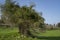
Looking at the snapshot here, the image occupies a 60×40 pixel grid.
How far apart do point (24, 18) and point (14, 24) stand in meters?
1.67

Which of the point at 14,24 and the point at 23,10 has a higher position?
the point at 23,10

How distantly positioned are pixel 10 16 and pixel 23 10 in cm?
154

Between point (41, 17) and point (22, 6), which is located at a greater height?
point (22, 6)

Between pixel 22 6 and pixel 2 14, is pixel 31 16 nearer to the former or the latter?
pixel 22 6

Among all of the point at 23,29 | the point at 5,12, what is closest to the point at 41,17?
the point at 23,29

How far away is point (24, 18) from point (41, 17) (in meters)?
1.98

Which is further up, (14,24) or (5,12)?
(5,12)

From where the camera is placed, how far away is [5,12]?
1917cm

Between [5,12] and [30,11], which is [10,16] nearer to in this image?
[5,12]

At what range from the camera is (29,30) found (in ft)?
64.4

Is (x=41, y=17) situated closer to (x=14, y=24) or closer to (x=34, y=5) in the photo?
(x=34, y=5)

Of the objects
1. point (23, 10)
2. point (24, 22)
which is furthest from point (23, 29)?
point (23, 10)

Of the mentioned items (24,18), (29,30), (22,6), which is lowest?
(29,30)

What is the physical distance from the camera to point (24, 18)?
18.5m
